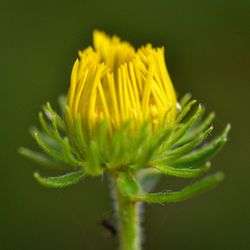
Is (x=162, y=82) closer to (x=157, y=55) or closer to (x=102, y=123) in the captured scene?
(x=157, y=55)

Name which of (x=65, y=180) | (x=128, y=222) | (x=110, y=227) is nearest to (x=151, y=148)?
(x=65, y=180)

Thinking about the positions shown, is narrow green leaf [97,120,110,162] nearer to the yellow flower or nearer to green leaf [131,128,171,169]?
the yellow flower

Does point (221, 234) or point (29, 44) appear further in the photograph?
point (29, 44)

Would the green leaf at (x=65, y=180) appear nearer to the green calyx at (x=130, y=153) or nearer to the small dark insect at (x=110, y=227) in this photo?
the green calyx at (x=130, y=153)

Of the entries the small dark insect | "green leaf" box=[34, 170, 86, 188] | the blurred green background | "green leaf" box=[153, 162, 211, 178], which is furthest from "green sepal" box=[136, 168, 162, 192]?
the blurred green background

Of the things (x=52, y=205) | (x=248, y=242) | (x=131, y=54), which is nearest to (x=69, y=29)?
(x=52, y=205)

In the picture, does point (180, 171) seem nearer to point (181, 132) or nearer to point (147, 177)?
point (181, 132)

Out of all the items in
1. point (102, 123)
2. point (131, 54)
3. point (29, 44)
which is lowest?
point (102, 123)
